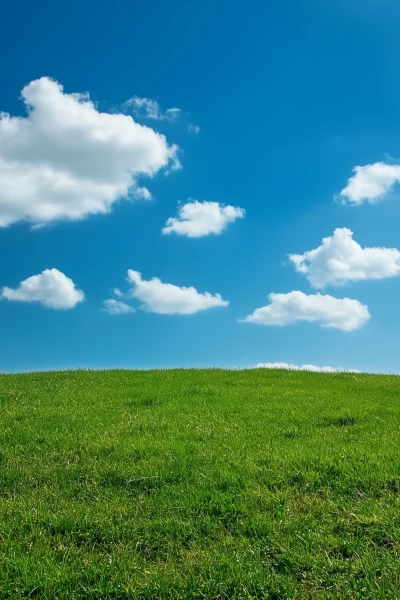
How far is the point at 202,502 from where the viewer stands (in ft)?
29.1

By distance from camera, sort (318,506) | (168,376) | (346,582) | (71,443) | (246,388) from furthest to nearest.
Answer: (168,376), (246,388), (71,443), (318,506), (346,582)

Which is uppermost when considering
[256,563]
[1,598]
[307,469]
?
[307,469]

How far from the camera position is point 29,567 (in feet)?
24.1

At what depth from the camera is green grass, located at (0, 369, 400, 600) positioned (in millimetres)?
6848

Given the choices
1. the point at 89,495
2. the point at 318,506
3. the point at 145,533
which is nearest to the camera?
the point at 145,533

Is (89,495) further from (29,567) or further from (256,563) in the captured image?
(256,563)

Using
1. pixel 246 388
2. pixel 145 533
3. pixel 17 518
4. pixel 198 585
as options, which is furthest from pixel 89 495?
pixel 246 388

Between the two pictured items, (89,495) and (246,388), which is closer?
(89,495)

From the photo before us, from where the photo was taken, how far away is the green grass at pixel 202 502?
6.85 meters

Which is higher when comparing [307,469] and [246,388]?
[246,388]

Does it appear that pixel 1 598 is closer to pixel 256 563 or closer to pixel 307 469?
pixel 256 563

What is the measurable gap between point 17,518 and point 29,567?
5.34ft

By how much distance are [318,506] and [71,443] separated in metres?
6.52

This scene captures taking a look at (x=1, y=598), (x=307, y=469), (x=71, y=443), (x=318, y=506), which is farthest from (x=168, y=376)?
(x=1, y=598)
